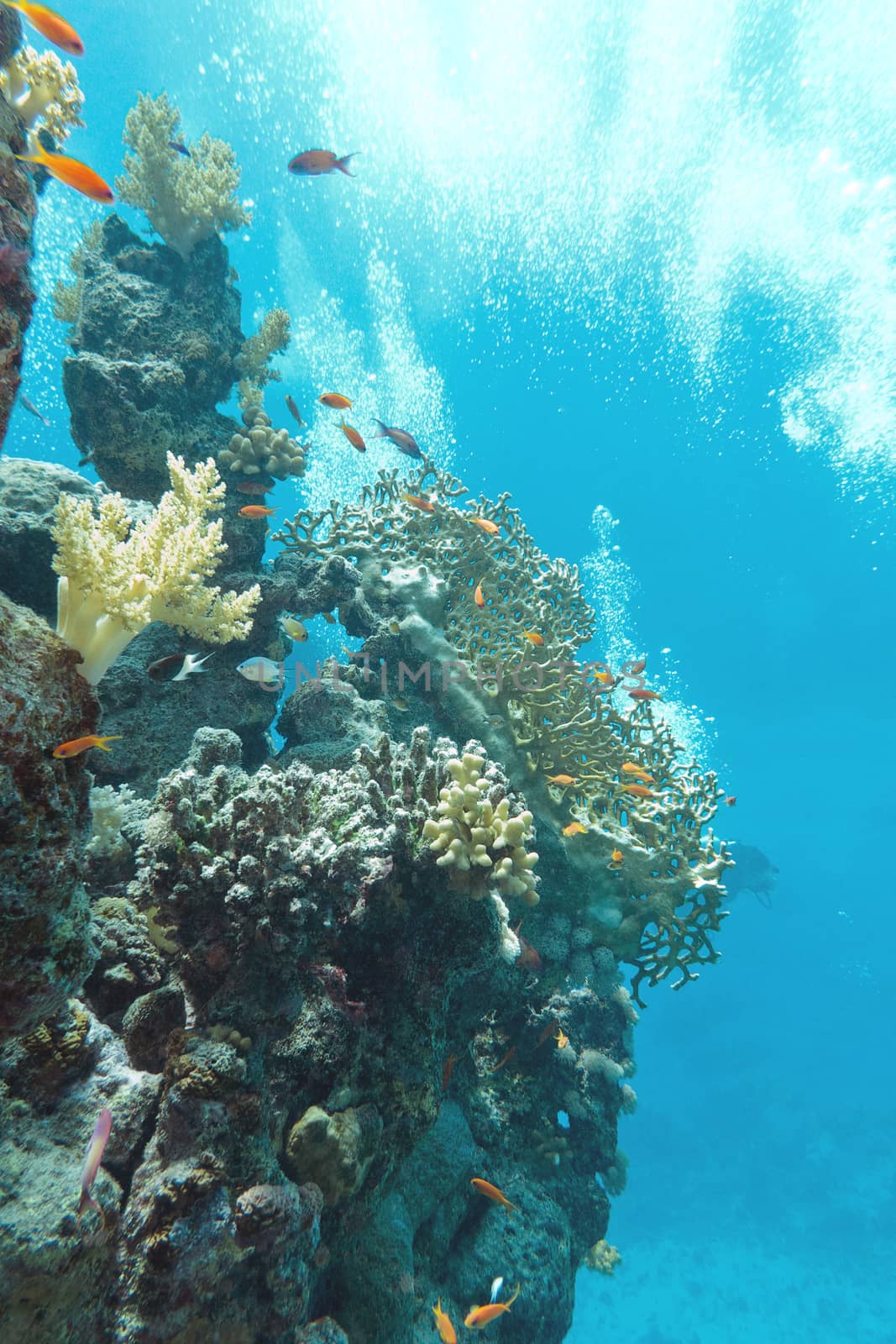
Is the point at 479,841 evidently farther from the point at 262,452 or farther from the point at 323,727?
the point at 262,452

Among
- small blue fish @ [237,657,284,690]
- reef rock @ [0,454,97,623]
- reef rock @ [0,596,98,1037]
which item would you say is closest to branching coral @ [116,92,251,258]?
reef rock @ [0,454,97,623]

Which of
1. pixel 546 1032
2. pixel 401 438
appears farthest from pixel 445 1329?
pixel 401 438

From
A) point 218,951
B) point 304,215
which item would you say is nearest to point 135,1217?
point 218,951

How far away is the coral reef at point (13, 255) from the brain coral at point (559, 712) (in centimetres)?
495

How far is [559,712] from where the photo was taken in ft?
22.9

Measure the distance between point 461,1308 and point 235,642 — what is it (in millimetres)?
6026

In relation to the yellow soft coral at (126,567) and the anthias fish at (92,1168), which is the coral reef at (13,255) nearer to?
the yellow soft coral at (126,567)

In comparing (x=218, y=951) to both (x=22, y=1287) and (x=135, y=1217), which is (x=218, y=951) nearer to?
(x=135, y=1217)

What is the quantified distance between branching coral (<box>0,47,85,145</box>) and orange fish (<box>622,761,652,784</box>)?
289 inches

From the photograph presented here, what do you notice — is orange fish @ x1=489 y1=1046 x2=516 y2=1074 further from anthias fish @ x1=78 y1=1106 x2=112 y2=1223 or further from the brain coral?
anthias fish @ x1=78 y1=1106 x2=112 y2=1223

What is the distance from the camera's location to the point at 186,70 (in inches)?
779

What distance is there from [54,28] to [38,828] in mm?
4876

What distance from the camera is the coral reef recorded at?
1974 millimetres

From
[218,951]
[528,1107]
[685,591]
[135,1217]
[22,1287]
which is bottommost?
[22,1287]
